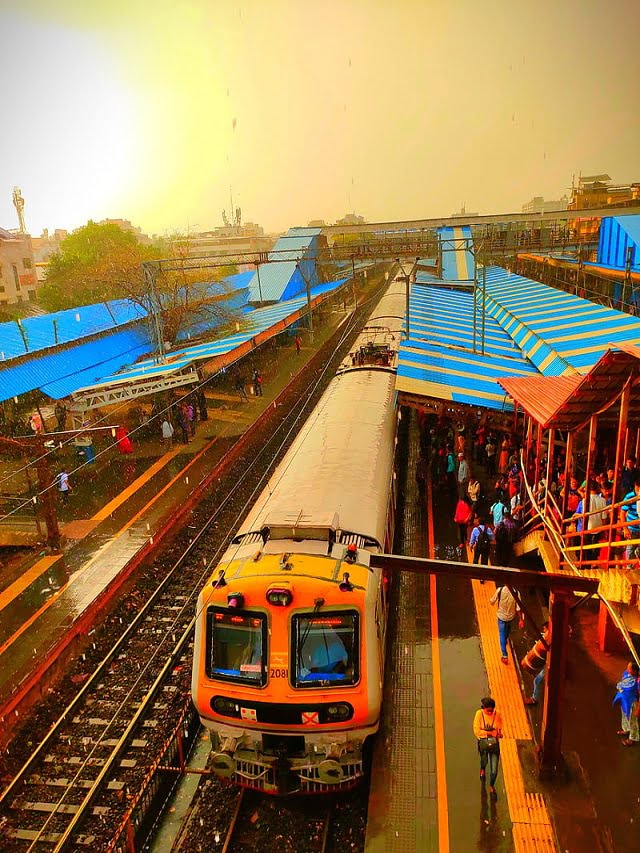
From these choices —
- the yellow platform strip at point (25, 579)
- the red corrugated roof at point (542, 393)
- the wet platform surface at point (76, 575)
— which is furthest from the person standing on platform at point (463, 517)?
the yellow platform strip at point (25, 579)

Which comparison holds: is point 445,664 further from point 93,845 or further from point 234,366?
point 234,366

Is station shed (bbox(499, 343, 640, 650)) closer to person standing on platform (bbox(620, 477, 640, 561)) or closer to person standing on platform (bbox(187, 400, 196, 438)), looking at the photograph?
person standing on platform (bbox(620, 477, 640, 561))

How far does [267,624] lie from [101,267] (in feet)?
81.1

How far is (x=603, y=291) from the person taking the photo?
35.5 meters

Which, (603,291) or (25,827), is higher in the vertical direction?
(603,291)

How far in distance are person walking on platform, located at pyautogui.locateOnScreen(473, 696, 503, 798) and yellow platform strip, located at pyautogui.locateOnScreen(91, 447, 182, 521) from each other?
1040 centimetres

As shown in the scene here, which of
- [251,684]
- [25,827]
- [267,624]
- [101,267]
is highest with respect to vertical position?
[101,267]

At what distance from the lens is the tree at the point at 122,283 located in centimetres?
2620

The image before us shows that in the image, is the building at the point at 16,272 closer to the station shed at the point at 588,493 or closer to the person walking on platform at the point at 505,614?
the station shed at the point at 588,493

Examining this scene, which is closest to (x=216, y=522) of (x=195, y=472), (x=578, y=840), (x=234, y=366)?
(x=195, y=472)

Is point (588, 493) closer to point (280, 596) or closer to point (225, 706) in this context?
point (280, 596)

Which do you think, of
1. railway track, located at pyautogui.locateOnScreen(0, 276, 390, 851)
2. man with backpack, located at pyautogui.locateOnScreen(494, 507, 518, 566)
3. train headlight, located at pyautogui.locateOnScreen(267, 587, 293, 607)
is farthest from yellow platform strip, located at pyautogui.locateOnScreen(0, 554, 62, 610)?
man with backpack, located at pyautogui.locateOnScreen(494, 507, 518, 566)

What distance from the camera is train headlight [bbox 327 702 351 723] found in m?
6.29

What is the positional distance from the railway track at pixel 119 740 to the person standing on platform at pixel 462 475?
220 inches
